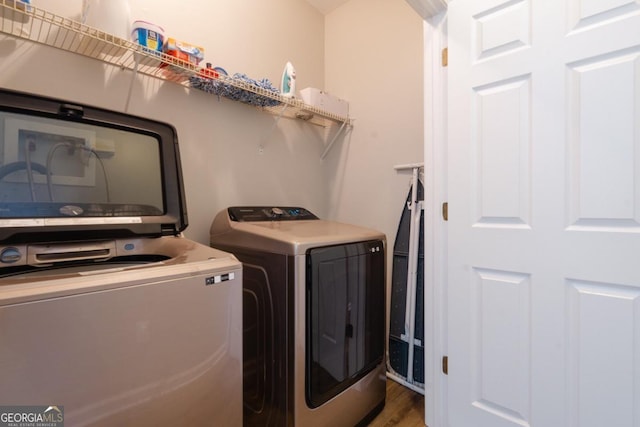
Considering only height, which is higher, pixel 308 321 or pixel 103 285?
pixel 103 285

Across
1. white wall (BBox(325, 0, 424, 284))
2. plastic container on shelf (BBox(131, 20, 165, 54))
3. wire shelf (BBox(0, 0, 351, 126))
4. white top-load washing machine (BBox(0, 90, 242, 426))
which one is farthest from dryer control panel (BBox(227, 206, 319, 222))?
plastic container on shelf (BBox(131, 20, 165, 54))

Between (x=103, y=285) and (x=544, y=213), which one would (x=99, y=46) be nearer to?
(x=103, y=285)

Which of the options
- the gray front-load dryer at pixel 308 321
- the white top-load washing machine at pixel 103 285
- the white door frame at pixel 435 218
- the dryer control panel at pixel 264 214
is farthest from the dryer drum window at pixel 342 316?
the dryer control panel at pixel 264 214

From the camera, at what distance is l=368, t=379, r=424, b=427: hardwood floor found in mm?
1643

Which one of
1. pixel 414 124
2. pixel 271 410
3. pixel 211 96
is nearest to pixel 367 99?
pixel 414 124

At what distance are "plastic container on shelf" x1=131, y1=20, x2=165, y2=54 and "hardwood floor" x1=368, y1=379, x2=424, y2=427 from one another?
2.21 m

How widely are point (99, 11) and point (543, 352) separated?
7.63 feet

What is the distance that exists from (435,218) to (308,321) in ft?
2.72

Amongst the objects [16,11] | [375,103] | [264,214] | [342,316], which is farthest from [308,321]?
[375,103]

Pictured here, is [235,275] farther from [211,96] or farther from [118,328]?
[211,96]

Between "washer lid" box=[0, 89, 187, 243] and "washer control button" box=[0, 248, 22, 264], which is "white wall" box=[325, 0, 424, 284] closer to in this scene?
"washer lid" box=[0, 89, 187, 243]

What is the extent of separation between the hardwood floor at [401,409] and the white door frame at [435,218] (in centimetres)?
14

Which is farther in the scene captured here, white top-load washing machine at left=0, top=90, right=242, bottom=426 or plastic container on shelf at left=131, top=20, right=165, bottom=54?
plastic container on shelf at left=131, top=20, right=165, bottom=54

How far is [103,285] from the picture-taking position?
0.73 metres
